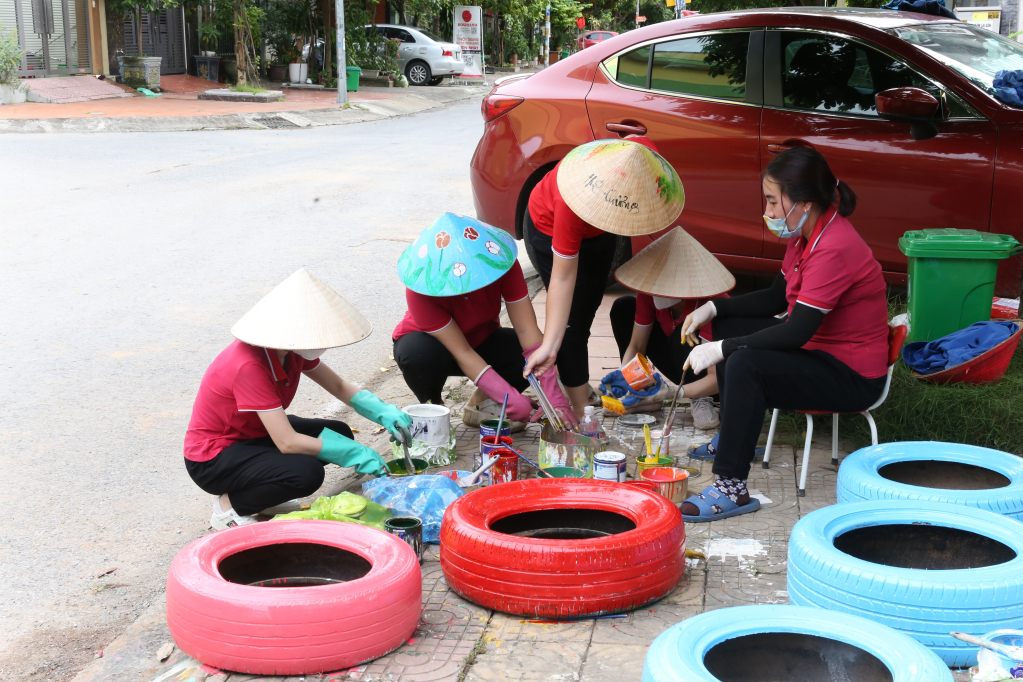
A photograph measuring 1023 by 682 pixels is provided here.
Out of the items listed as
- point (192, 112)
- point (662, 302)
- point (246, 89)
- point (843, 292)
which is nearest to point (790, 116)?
point (662, 302)

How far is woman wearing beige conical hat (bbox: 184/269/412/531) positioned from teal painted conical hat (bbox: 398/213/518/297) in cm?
49

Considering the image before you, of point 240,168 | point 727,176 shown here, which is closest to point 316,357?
point 727,176

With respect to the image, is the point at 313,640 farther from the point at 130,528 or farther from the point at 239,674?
the point at 130,528

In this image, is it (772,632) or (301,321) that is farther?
(301,321)

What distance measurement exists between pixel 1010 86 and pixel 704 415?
6.64 feet

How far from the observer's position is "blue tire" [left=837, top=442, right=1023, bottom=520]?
10.4ft

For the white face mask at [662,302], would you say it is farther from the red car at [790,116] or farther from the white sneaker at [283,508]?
the white sneaker at [283,508]

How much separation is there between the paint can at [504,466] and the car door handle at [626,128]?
8.34 feet

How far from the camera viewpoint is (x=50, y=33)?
21734 millimetres

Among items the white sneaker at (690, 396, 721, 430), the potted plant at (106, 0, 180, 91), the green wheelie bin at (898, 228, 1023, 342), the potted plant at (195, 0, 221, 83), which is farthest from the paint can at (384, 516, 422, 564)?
the potted plant at (195, 0, 221, 83)

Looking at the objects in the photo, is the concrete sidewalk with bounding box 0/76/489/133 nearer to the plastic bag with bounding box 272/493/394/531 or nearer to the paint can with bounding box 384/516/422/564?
the plastic bag with bounding box 272/493/394/531

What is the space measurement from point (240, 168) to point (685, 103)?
8.20 m

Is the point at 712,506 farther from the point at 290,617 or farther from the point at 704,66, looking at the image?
the point at 704,66

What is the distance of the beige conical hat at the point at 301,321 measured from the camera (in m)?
3.50
